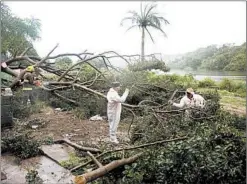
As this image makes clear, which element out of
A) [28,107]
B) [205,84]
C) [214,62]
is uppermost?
[214,62]

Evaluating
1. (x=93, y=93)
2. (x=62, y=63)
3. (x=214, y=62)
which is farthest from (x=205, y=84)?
(x=62, y=63)

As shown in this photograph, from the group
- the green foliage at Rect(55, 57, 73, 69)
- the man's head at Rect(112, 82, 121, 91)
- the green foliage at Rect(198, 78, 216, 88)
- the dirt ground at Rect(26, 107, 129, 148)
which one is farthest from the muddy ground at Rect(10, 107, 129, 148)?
the green foliage at Rect(198, 78, 216, 88)

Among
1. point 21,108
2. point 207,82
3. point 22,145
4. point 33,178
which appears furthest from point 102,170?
point 21,108

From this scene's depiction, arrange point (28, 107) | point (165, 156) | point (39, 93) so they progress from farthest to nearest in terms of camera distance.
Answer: point (39, 93) < point (28, 107) < point (165, 156)

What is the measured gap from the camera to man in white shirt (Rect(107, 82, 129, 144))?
365 centimetres

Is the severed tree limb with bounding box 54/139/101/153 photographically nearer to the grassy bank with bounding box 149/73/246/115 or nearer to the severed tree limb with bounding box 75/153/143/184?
the severed tree limb with bounding box 75/153/143/184

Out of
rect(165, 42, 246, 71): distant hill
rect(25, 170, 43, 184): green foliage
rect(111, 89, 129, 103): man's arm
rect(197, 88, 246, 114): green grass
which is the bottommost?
rect(25, 170, 43, 184): green foliage

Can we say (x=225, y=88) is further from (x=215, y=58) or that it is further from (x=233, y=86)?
(x=215, y=58)

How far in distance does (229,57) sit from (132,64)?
3.50 feet

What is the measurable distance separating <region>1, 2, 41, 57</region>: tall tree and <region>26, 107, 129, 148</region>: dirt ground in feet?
2.57

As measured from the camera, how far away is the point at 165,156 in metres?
2.44

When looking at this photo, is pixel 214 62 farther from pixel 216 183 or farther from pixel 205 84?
pixel 216 183

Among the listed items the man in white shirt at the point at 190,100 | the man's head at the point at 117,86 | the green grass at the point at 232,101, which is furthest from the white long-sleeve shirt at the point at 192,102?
the man's head at the point at 117,86

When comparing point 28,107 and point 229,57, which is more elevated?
point 229,57
